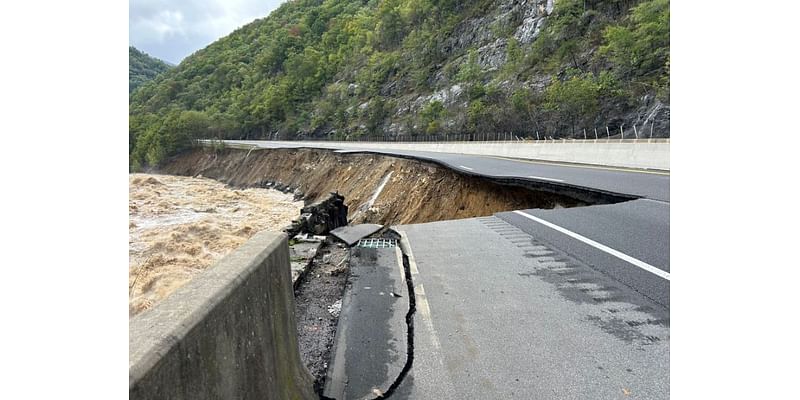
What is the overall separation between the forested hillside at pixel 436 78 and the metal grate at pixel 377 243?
29.0 metres

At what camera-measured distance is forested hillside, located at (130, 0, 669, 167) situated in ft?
118

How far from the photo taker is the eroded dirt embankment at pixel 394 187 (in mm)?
13828

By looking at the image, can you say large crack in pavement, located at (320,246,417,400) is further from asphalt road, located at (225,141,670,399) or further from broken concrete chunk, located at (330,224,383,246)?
broken concrete chunk, located at (330,224,383,246)

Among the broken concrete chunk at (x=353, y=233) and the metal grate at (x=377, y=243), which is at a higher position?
the broken concrete chunk at (x=353, y=233)

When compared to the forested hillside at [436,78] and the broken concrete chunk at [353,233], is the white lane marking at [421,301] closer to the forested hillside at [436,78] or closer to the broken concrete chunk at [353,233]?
the broken concrete chunk at [353,233]

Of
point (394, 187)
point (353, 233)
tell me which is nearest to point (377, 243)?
point (353, 233)

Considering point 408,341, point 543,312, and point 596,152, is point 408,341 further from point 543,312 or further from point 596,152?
point 596,152

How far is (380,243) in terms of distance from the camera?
7250 millimetres

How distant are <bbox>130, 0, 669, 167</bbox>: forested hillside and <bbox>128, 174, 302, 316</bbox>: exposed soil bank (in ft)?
80.6

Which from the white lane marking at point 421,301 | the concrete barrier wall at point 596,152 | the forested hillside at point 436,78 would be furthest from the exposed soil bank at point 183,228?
the forested hillside at point 436,78

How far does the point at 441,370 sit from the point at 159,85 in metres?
147

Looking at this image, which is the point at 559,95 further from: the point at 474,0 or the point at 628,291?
the point at 474,0

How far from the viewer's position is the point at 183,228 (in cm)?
2402

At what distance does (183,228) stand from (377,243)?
20.4 m
